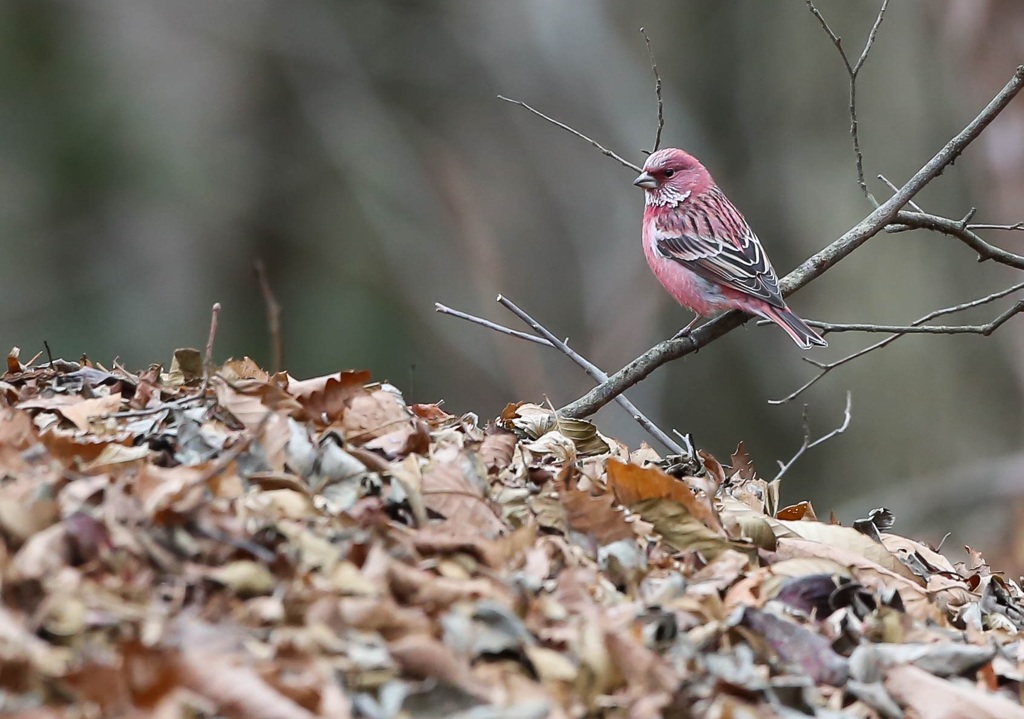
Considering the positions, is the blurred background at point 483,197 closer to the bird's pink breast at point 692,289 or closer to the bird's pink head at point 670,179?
the bird's pink head at point 670,179

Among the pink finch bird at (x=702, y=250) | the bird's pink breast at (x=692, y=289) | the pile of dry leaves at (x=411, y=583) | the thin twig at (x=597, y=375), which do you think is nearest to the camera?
the pile of dry leaves at (x=411, y=583)

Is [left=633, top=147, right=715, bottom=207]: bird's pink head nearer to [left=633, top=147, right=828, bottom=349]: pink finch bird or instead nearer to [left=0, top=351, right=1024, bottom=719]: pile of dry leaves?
[left=633, top=147, right=828, bottom=349]: pink finch bird

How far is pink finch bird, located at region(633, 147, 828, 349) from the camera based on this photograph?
7645 millimetres

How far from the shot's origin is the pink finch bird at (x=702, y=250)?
764 centimetres

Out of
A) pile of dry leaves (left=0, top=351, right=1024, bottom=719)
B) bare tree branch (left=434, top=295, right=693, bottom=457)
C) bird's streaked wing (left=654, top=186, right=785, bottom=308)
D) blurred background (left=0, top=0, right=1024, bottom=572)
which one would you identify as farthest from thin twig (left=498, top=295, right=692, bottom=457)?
blurred background (left=0, top=0, right=1024, bottom=572)

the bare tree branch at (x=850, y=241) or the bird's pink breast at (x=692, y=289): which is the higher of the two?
the bird's pink breast at (x=692, y=289)

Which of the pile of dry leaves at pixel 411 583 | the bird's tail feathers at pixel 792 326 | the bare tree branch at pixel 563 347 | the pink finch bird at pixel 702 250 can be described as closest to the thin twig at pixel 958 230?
the pink finch bird at pixel 702 250

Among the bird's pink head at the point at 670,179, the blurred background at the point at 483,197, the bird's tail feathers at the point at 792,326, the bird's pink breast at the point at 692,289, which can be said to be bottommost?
the bird's tail feathers at the point at 792,326

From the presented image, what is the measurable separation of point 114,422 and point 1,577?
4.01 ft

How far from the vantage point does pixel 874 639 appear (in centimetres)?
367

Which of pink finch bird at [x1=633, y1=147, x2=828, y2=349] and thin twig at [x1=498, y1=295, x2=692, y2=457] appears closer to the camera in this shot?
thin twig at [x1=498, y1=295, x2=692, y2=457]

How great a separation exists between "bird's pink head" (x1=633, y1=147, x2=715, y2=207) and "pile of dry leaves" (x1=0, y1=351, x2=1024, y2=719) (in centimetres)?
453

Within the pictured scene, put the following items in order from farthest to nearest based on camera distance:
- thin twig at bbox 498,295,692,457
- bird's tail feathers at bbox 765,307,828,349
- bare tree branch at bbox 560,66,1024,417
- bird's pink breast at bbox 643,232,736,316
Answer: bird's pink breast at bbox 643,232,736,316 < bird's tail feathers at bbox 765,307,828,349 < bare tree branch at bbox 560,66,1024,417 < thin twig at bbox 498,295,692,457

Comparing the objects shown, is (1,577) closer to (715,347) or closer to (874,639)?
Result: (874,639)
